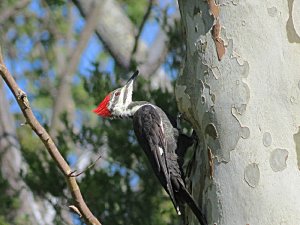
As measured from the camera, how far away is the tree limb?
3.04 m

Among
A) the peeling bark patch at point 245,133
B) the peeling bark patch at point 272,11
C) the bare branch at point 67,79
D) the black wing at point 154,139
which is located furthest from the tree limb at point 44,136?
the bare branch at point 67,79

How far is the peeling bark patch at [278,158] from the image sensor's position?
3.30m

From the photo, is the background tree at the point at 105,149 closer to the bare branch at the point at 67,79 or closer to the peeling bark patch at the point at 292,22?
the bare branch at the point at 67,79

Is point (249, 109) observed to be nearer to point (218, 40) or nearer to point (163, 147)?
point (218, 40)

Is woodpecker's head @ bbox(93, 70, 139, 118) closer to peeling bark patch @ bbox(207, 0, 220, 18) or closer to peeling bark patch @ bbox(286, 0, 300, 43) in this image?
peeling bark patch @ bbox(207, 0, 220, 18)

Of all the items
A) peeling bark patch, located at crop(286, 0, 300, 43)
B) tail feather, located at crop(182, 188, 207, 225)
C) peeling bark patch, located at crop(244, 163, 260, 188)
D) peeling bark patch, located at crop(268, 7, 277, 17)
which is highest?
peeling bark patch, located at crop(268, 7, 277, 17)

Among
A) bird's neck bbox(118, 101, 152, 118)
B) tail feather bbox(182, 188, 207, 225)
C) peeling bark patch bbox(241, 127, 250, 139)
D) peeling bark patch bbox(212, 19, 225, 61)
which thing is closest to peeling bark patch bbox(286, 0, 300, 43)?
peeling bark patch bbox(212, 19, 225, 61)

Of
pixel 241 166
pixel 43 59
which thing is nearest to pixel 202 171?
pixel 241 166

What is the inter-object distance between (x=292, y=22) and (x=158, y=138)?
1106 millimetres

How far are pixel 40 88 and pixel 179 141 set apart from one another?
837 centimetres

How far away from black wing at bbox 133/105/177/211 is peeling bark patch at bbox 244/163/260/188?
74cm

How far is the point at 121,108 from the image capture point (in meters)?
4.80

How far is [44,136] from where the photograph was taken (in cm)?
311

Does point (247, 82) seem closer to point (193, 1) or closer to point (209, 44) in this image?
point (209, 44)
